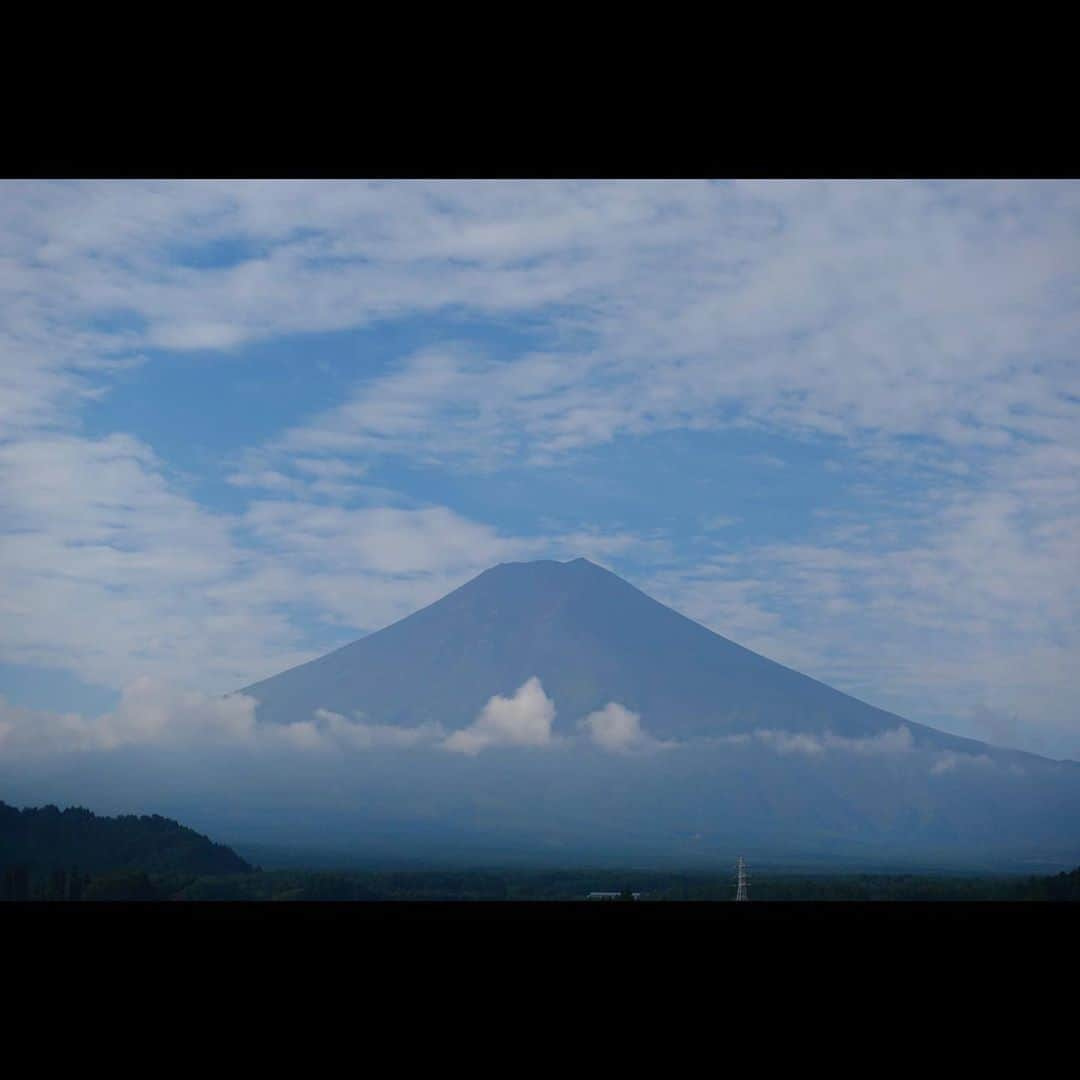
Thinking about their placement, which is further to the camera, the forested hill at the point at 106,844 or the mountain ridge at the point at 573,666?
the mountain ridge at the point at 573,666

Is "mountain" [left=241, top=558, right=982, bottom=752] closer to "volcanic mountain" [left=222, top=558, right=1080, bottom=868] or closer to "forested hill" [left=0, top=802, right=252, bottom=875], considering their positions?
"volcanic mountain" [left=222, top=558, right=1080, bottom=868]

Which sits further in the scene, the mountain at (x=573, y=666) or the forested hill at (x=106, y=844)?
the mountain at (x=573, y=666)

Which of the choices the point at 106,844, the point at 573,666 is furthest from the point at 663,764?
the point at 106,844

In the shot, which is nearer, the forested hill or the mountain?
the forested hill

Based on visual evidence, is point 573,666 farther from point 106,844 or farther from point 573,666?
point 106,844

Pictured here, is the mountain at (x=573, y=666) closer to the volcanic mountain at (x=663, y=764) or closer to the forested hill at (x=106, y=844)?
the volcanic mountain at (x=663, y=764)

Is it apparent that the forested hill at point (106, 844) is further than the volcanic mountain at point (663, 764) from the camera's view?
No
